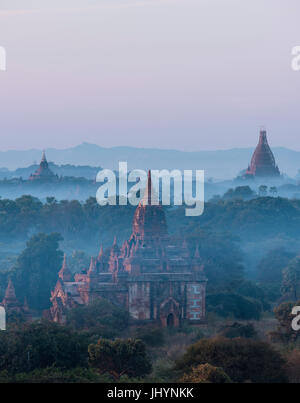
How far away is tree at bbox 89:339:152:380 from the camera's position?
133ft

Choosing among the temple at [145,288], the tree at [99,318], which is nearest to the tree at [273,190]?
the temple at [145,288]

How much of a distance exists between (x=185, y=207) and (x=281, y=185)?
4776cm

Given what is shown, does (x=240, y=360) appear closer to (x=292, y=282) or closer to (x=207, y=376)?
(x=207, y=376)

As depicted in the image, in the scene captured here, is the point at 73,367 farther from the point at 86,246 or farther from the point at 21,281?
the point at 86,246

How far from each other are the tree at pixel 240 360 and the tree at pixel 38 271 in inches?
1070

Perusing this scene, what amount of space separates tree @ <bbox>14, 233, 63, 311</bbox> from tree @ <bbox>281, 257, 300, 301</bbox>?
17106 millimetres

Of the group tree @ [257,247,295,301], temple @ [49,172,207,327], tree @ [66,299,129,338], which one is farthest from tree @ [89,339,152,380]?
tree @ [257,247,295,301]

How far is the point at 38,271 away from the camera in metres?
72.6

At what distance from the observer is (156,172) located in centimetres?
16800

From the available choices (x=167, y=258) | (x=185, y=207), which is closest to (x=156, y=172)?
(x=185, y=207)

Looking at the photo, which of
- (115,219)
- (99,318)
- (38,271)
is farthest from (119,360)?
(115,219)

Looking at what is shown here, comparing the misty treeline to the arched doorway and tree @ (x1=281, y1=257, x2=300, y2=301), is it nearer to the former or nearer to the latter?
tree @ (x1=281, y1=257, x2=300, y2=301)

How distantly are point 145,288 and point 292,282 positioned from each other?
16.7 m
